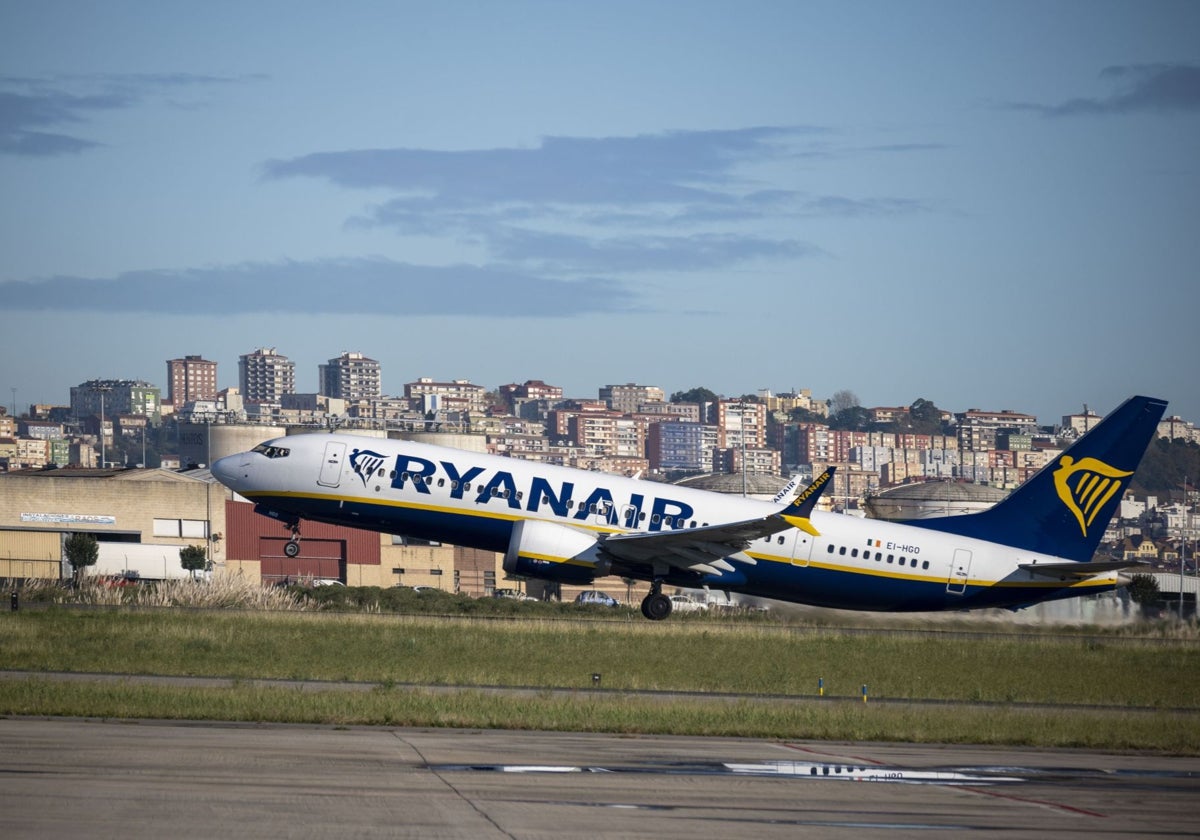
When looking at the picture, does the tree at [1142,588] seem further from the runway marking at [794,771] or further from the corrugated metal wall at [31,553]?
the runway marking at [794,771]

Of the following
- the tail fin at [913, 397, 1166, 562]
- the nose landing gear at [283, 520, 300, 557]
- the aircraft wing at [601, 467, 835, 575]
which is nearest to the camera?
the aircraft wing at [601, 467, 835, 575]

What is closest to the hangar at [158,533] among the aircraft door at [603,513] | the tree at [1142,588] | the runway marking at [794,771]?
the aircraft door at [603,513]

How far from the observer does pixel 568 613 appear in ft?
198

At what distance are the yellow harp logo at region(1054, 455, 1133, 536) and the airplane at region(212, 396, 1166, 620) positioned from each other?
0.05 meters

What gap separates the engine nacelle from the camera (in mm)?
45469

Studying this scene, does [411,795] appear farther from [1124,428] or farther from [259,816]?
[1124,428]

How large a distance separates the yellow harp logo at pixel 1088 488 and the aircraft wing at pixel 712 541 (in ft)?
29.1

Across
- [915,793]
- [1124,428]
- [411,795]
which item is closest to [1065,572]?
[1124,428]

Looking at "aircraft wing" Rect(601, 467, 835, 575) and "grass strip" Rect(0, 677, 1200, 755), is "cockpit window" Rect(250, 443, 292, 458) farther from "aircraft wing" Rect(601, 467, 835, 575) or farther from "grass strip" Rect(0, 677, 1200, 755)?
"grass strip" Rect(0, 677, 1200, 755)

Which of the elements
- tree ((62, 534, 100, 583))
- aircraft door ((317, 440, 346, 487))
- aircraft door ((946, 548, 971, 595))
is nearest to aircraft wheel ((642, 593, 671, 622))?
aircraft door ((946, 548, 971, 595))

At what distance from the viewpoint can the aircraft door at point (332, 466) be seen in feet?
154

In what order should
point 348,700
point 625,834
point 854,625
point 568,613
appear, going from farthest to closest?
point 568,613, point 854,625, point 348,700, point 625,834

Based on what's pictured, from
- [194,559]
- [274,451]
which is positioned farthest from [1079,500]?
[194,559]

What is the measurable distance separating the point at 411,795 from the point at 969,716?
15981 millimetres
